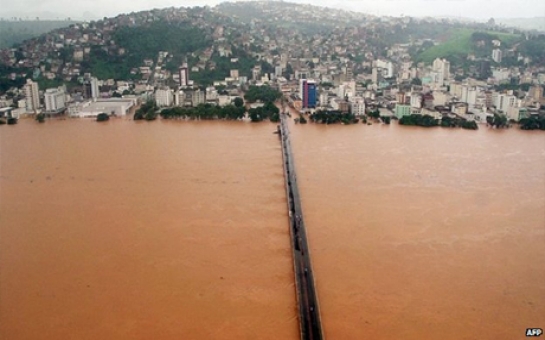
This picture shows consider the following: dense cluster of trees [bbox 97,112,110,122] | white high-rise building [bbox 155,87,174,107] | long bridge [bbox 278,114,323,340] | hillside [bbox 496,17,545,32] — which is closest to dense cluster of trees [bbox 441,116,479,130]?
long bridge [bbox 278,114,323,340]

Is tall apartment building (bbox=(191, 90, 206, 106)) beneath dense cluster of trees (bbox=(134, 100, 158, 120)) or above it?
above

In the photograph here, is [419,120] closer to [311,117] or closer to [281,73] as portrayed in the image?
[311,117]

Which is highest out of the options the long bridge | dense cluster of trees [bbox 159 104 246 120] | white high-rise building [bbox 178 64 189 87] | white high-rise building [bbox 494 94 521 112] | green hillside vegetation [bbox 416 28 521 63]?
green hillside vegetation [bbox 416 28 521 63]

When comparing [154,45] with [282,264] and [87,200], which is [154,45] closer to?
[87,200]

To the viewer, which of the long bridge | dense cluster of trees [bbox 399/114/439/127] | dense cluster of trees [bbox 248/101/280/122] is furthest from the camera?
dense cluster of trees [bbox 248/101/280/122]

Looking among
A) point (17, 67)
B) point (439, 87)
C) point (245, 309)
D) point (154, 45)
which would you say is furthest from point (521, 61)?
point (245, 309)

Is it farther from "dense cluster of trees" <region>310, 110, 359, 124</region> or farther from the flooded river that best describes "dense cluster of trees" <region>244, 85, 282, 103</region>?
the flooded river
